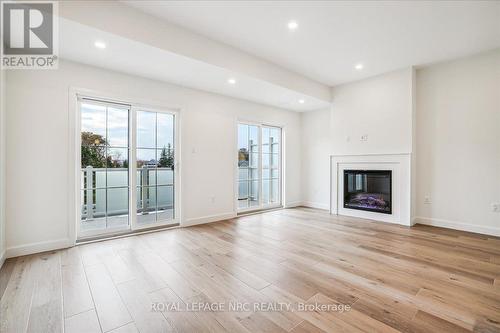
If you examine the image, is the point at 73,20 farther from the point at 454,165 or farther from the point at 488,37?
the point at 454,165

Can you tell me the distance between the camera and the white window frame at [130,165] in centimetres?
317

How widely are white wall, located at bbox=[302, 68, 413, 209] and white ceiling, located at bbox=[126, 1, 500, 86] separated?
59 cm

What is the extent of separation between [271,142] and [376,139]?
235 cm

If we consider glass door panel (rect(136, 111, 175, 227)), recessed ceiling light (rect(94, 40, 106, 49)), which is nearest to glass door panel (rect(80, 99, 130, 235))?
glass door panel (rect(136, 111, 175, 227))

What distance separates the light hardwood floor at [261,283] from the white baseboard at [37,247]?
16 cm

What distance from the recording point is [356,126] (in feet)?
16.2

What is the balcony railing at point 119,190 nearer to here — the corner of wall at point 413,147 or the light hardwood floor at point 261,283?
the light hardwood floor at point 261,283

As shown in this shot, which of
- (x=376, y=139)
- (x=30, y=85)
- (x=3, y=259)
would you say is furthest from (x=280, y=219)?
(x=30, y=85)

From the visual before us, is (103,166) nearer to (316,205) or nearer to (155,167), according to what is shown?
(155,167)

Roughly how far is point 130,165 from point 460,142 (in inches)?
214

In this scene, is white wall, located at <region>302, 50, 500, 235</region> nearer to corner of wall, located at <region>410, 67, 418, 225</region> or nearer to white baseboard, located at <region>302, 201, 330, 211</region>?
corner of wall, located at <region>410, 67, 418, 225</region>

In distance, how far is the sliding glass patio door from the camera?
3.50 metres

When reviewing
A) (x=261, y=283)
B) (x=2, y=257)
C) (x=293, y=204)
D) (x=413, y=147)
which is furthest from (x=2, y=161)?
(x=413, y=147)

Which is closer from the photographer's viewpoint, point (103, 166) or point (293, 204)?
point (103, 166)
